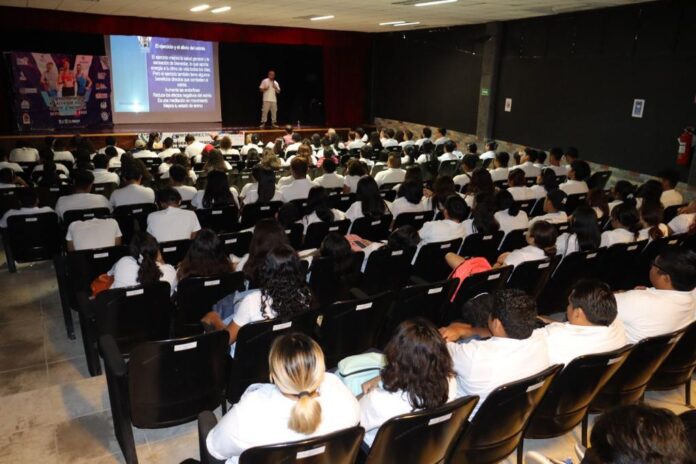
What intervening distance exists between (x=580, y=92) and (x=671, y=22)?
2.16 m

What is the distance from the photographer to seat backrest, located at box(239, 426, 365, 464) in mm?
1848

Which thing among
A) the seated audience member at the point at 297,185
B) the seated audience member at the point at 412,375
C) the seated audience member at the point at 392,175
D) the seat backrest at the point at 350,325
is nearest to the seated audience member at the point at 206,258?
the seat backrest at the point at 350,325

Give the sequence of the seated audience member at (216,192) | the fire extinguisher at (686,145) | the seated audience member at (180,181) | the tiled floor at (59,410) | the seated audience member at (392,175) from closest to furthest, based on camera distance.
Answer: the tiled floor at (59,410)
the seated audience member at (216,192)
the seated audience member at (180,181)
the fire extinguisher at (686,145)
the seated audience member at (392,175)

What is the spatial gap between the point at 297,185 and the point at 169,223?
2381mm

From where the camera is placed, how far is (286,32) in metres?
14.7

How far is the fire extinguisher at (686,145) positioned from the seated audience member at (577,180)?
1.97 metres

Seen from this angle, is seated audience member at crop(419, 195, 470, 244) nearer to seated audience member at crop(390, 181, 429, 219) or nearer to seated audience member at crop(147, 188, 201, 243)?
seated audience member at crop(390, 181, 429, 219)

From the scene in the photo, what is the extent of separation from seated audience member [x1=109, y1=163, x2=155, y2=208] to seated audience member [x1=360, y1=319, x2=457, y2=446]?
4.91m

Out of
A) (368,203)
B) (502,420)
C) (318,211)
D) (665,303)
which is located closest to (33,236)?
(318,211)

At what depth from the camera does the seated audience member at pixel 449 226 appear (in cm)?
496

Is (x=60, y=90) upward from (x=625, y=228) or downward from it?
upward

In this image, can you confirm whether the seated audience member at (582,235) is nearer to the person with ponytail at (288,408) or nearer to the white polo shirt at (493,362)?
the white polo shirt at (493,362)

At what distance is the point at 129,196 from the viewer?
6.30 metres

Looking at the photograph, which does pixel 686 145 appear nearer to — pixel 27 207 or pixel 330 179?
pixel 330 179
